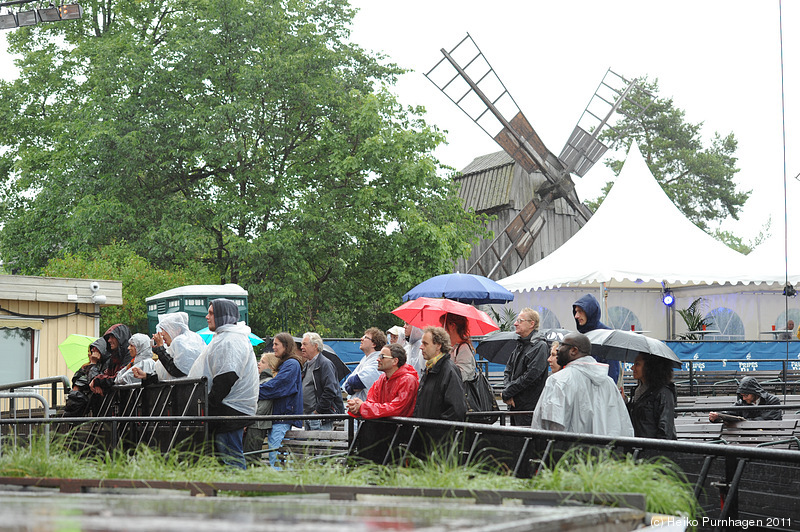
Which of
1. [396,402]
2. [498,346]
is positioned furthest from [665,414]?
[498,346]

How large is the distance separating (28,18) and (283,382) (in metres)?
10.0

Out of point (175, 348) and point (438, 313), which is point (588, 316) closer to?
point (438, 313)

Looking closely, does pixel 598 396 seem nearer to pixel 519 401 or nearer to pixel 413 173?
pixel 519 401

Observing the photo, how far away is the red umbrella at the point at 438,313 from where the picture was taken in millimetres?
10969

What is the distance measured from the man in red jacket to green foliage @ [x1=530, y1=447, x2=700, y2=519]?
2426 mm

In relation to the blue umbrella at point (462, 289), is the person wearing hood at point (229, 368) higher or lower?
lower

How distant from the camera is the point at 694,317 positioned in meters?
26.2

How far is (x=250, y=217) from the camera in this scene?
27766 mm

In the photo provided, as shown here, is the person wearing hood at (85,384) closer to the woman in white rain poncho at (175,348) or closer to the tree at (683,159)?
the woman in white rain poncho at (175,348)

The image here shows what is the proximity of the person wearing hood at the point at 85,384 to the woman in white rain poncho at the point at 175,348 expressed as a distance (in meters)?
0.75

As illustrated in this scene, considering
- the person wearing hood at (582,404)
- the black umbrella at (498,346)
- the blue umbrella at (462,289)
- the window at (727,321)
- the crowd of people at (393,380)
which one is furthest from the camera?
the window at (727,321)

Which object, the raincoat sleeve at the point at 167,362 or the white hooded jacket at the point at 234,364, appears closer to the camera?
the white hooded jacket at the point at 234,364

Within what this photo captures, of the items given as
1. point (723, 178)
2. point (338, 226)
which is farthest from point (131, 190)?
point (723, 178)

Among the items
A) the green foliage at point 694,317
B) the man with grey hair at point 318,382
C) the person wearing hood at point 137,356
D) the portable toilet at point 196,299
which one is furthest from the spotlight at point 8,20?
the green foliage at point 694,317
